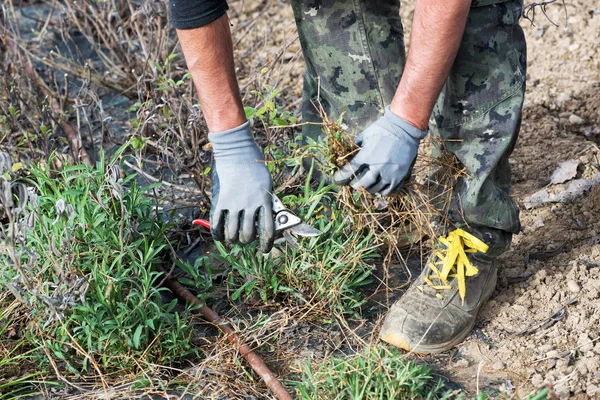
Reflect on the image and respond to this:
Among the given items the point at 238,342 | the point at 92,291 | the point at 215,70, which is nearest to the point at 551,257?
the point at 238,342

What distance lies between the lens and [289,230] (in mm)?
2260

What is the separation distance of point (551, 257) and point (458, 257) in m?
0.48

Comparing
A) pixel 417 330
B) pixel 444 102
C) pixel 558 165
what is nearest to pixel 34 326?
pixel 417 330

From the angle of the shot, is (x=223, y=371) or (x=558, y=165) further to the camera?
(x=558, y=165)

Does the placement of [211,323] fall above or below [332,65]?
below

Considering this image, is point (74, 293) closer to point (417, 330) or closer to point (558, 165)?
point (417, 330)

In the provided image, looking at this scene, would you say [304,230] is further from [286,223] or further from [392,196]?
[392,196]

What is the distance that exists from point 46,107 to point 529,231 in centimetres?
207

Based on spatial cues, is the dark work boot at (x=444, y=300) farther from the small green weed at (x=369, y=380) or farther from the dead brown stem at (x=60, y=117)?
the dead brown stem at (x=60, y=117)

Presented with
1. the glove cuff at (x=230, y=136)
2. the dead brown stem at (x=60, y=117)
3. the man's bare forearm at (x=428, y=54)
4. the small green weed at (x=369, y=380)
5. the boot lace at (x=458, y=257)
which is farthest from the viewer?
the dead brown stem at (x=60, y=117)

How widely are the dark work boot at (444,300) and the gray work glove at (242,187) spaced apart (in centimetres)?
50

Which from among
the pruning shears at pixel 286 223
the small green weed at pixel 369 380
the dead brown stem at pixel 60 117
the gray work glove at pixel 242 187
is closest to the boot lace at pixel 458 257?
the small green weed at pixel 369 380

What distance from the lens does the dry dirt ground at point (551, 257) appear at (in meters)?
2.14

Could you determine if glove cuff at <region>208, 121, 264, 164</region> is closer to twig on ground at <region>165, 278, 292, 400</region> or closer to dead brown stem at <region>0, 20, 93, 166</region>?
twig on ground at <region>165, 278, 292, 400</region>
